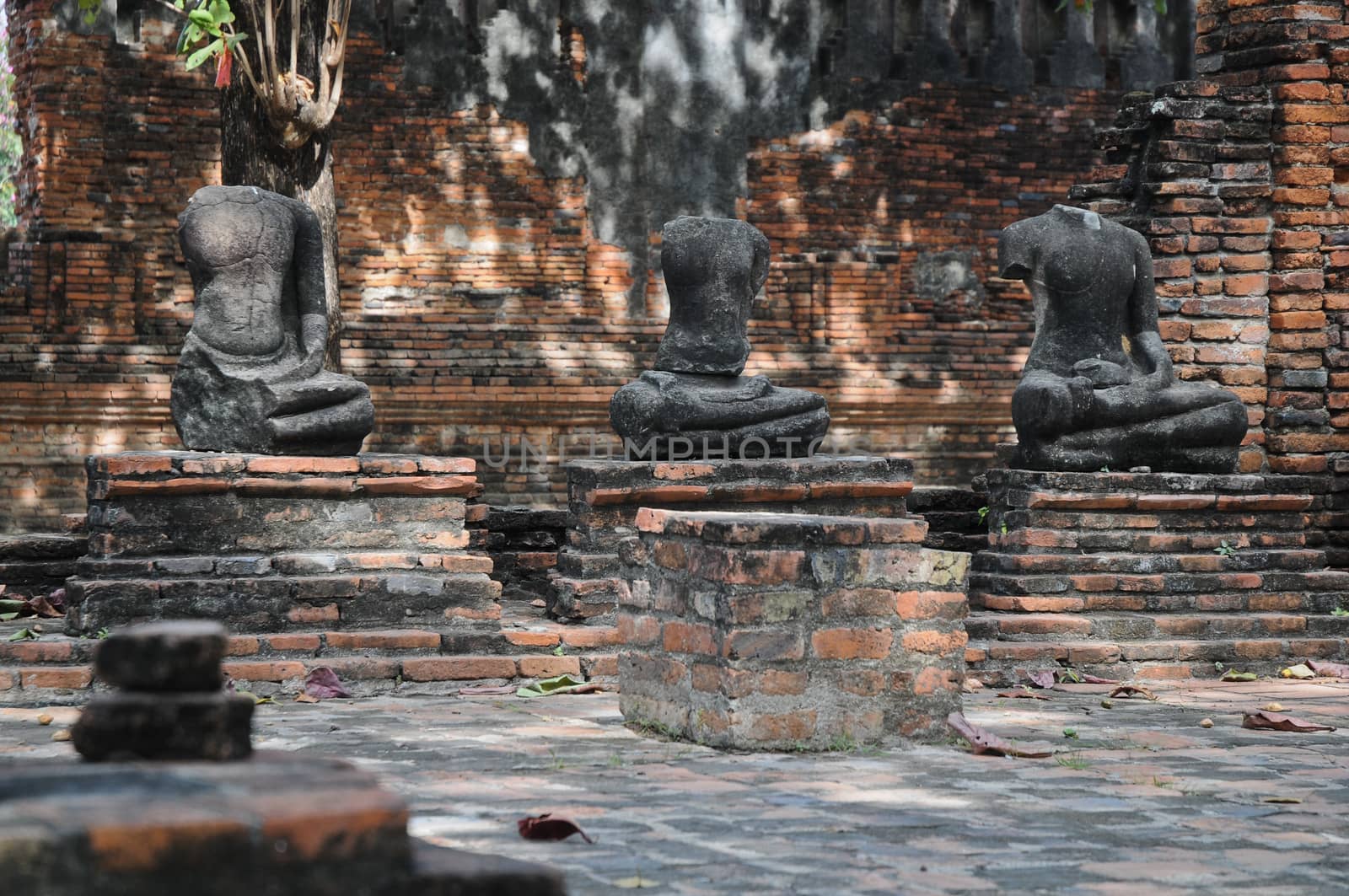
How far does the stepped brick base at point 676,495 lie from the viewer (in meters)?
6.95

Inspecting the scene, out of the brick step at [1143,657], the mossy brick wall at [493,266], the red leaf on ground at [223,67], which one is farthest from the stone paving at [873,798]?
the mossy brick wall at [493,266]

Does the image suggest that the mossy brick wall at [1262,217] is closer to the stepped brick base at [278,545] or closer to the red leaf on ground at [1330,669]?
the red leaf on ground at [1330,669]

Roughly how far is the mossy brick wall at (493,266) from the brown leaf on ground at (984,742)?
8.11 metres

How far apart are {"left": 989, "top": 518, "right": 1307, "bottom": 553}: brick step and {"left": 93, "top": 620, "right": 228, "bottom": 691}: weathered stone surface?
16.9 ft

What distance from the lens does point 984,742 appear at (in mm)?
4867

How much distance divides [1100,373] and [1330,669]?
147 centimetres

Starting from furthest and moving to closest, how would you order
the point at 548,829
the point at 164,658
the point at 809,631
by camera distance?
the point at 809,631
the point at 548,829
the point at 164,658

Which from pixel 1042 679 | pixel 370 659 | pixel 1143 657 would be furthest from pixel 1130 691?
pixel 370 659

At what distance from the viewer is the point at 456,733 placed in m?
5.14

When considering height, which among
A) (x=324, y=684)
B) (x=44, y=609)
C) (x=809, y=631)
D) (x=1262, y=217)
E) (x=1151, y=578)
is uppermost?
(x=1262, y=217)

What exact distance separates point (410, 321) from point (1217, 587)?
272 inches

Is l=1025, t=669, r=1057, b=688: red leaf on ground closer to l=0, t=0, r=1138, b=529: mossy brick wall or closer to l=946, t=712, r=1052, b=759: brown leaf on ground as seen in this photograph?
l=946, t=712, r=1052, b=759: brown leaf on ground

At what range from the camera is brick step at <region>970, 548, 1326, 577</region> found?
7.04 metres

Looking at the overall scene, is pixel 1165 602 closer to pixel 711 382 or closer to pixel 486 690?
pixel 711 382
